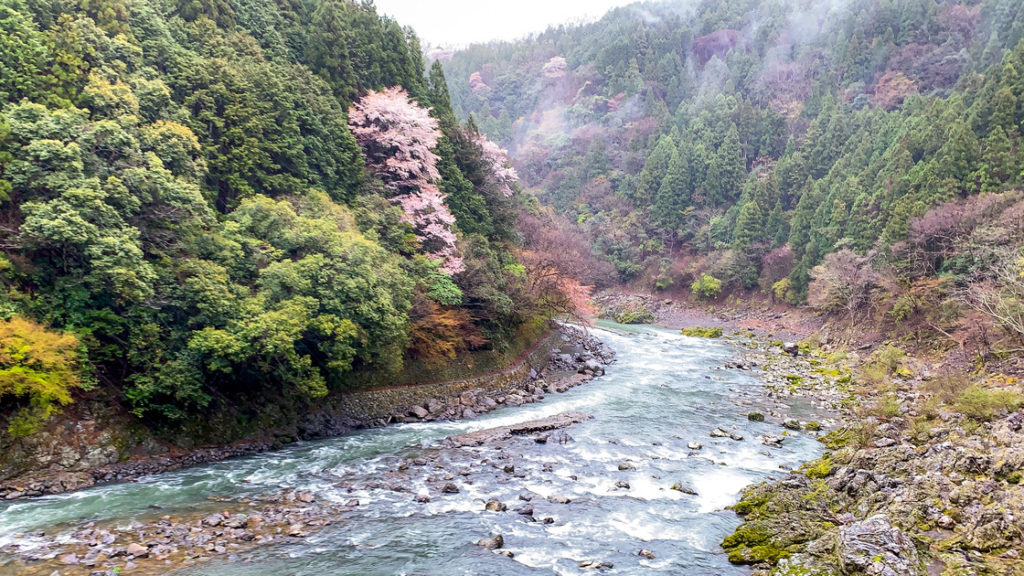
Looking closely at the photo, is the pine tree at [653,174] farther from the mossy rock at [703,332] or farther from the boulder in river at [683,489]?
the boulder in river at [683,489]

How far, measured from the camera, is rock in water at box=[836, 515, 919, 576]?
773 cm

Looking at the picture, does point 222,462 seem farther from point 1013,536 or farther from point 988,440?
point 988,440

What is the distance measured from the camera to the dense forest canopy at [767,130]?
105 ft

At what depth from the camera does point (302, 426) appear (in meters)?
16.4

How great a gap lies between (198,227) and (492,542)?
11.7 meters

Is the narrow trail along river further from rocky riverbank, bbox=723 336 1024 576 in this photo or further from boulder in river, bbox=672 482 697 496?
rocky riverbank, bbox=723 336 1024 576

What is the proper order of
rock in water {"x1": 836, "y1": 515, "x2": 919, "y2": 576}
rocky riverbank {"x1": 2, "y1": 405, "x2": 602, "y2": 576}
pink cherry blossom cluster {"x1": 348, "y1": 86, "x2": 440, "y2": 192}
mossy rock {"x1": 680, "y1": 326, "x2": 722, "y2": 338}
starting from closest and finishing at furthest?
rock in water {"x1": 836, "y1": 515, "x2": 919, "y2": 576}, rocky riverbank {"x1": 2, "y1": 405, "x2": 602, "y2": 576}, pink cherry blossom cluster {"x1": 348, "y1": 86, "x2": 440, "y2": 192}, mossy rock {"x1": 680, "y1": 326, "x2": 722, "y2": 338}

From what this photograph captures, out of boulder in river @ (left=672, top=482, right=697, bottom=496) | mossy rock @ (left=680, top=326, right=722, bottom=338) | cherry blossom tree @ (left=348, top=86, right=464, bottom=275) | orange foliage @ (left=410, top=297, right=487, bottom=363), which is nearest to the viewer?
boulder in river @ (left=672, top=482, right=697, bottom=496)

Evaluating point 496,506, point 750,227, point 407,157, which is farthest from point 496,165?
point 750,227

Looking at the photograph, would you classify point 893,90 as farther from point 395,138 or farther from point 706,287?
point 395,138

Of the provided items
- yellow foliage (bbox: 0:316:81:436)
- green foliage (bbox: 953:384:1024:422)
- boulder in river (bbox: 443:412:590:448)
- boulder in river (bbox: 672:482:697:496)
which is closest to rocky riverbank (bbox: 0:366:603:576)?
boulder in river (bbox: 443:412:590:448)

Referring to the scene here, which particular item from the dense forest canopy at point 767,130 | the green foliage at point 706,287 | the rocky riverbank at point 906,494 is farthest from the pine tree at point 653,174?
the rocky riverbank at point 906,494

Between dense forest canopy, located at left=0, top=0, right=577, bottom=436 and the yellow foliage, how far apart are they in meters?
0.04

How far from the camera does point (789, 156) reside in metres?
55.9
